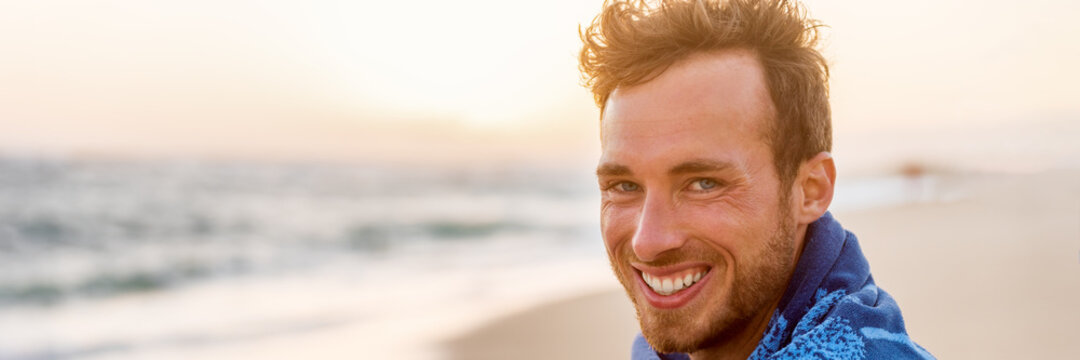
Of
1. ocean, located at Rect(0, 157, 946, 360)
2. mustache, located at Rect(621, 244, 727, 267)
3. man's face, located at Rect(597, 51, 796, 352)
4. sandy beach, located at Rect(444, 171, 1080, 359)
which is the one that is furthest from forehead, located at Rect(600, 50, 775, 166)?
ocean, located at Rect(0, 157, 946, 360)

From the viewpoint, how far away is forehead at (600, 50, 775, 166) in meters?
1.88

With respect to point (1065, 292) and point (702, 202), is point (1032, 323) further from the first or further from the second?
point (702, 202)

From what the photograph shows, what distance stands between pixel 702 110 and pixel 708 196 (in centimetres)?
20

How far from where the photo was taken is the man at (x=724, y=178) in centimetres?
189

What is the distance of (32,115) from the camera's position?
20188 mm

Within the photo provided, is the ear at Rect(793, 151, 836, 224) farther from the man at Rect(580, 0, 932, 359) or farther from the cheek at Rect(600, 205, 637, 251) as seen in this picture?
the cheek at Rect(600, 205, 637, 251)

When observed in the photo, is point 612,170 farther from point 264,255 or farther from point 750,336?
point 264,255

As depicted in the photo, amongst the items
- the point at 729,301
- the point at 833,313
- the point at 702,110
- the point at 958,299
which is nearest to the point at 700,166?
the point at 702,110

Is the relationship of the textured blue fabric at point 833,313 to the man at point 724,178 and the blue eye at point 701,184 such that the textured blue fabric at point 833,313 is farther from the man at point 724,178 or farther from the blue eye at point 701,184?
the blue eye at point 701,184

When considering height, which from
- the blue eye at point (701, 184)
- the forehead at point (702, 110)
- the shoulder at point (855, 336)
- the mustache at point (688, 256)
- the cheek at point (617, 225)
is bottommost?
the shoulder at point (855, 336)

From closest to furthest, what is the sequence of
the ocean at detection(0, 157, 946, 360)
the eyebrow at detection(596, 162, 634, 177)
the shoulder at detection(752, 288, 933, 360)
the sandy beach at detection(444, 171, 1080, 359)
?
1. the shoulder at detection(752, 288, 933, 360)
2. the eyebrow at detection(596, 162, 634, 177)
3. the sandy beach at detection(444, 171, 1080, 359)
4. the ocean at detection(0, 157, 946, 360)

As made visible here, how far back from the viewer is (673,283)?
6.49 feet

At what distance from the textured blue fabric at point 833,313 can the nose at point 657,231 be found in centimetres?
30

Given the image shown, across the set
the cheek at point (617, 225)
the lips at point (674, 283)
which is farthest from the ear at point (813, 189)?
the cheek at point (617, 225)
